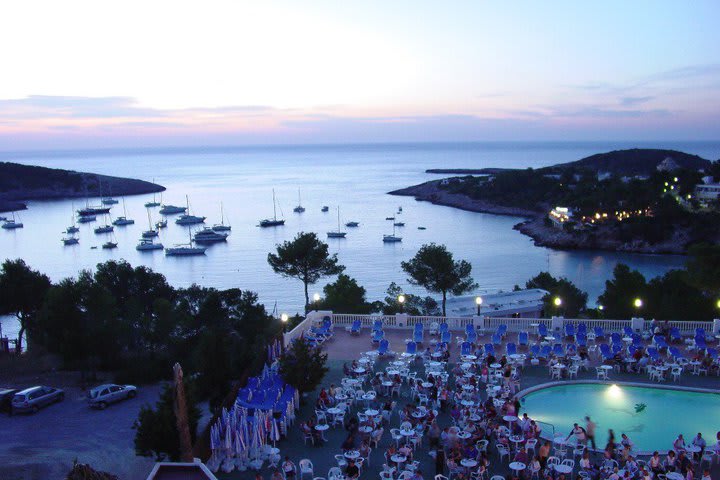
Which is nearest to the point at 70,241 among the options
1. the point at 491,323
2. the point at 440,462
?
the point at 491,323

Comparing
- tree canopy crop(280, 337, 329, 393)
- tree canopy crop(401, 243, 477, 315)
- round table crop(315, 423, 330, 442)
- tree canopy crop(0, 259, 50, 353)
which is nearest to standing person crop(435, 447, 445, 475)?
round table crop(315, 423, 330, 442)

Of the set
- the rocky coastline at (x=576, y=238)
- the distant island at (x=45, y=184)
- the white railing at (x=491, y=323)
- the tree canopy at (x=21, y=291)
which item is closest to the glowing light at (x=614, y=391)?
the white railing at (x=491, y=323)

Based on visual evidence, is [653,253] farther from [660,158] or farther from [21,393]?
[660,158]

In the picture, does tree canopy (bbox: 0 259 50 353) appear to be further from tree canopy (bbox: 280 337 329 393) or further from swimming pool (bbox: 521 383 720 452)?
swimming pool (bbox: 521 383 720 452)

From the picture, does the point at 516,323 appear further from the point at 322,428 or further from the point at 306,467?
the point at 306,467

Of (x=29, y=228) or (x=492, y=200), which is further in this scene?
(x=492, y=200)

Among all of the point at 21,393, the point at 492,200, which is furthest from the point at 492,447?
the point at 492,200

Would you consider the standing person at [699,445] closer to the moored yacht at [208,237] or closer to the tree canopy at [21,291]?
the tree canopy at [21,291]
